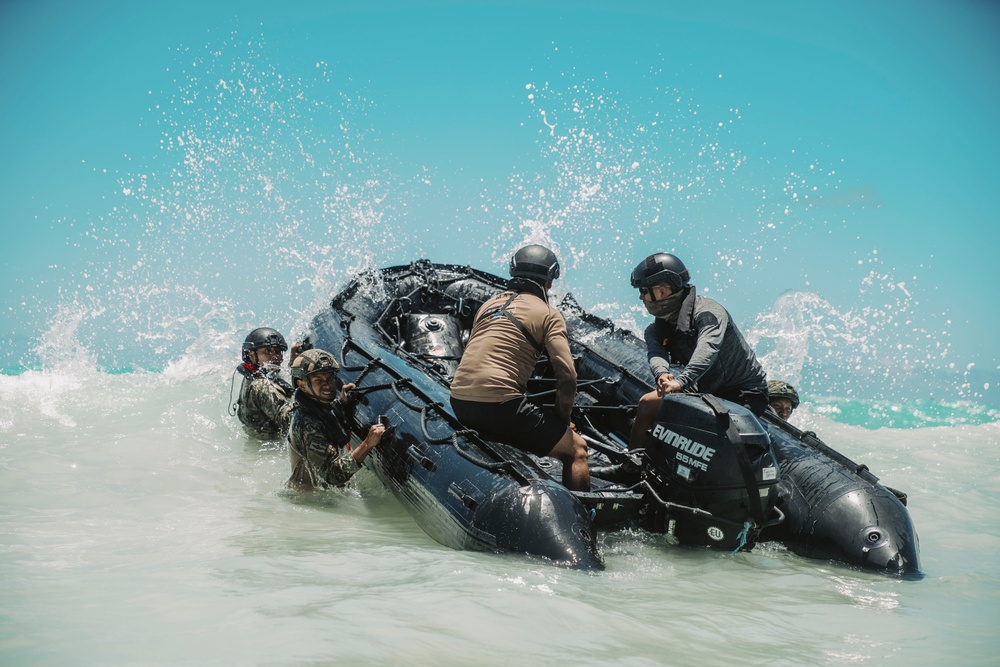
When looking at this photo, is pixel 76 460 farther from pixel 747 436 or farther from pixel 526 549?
pixel 747 436

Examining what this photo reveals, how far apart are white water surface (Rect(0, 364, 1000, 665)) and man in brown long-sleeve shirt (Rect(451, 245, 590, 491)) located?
641mm

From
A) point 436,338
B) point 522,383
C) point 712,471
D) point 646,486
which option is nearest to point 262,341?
point 436,338

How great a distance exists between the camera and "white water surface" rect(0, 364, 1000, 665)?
2.60m

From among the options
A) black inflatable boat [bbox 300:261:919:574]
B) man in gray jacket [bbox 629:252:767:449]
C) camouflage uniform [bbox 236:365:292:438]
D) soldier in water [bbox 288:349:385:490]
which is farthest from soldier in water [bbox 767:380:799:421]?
camouflage uniform [bbox 236:365:292:438]

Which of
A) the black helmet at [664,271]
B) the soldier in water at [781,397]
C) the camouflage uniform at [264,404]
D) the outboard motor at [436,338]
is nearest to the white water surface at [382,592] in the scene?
the camouflage uniform at [264,404]

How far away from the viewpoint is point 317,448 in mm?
5230

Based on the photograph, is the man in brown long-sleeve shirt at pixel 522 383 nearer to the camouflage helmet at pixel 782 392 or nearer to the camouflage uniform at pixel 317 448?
the camouflage uniform at pixel 317 448

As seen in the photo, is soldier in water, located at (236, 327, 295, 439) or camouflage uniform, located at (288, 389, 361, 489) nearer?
camouflage uniform, located at (288, 389, 361, 489)

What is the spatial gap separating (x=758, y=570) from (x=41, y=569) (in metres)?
3.54

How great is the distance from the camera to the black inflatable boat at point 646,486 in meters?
3.95

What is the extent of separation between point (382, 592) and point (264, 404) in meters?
4.33

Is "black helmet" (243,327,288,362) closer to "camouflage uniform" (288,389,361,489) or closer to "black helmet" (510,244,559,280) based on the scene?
"camouflage uniform" (288,389,361,489)

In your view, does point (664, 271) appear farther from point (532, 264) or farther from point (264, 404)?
point (264, 404)

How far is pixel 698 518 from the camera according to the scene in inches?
165
